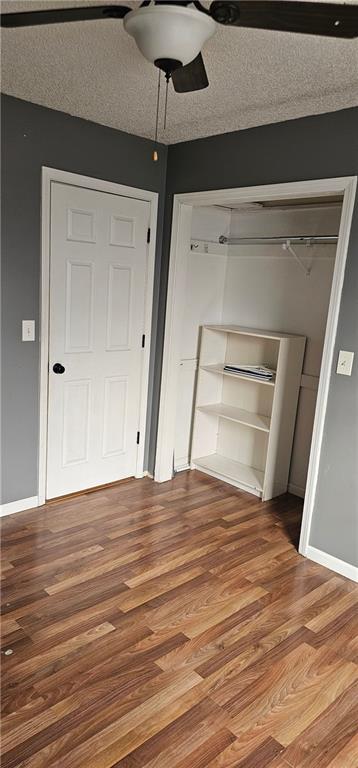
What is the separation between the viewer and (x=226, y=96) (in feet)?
8.39

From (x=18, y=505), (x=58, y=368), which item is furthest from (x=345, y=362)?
(x=18, y=505)

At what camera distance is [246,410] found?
4242 mm

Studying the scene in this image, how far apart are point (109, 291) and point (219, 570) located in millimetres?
1875

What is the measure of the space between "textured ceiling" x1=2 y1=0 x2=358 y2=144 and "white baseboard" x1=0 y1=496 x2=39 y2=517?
2.32 meters

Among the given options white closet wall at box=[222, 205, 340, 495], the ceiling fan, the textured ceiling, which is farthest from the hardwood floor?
the textured ceiling

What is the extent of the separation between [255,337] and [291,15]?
9.26 ft

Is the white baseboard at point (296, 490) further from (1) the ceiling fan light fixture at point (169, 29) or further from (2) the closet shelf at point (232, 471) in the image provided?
(1) the ceiling fan light fixture at point (169, 29)

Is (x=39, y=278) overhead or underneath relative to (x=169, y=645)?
overhead

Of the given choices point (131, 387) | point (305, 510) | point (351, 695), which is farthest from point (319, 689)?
point (131, 387)

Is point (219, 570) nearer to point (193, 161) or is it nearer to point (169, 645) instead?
point (169, 645)

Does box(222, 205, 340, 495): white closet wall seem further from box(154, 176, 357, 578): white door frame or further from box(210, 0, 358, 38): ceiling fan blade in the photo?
box(210, 0, 358, 38): ceiling fan blade

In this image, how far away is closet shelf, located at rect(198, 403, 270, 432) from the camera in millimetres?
3854

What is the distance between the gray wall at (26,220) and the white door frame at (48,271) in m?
0.03

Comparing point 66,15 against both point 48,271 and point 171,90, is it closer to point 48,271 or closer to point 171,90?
point 171,90
